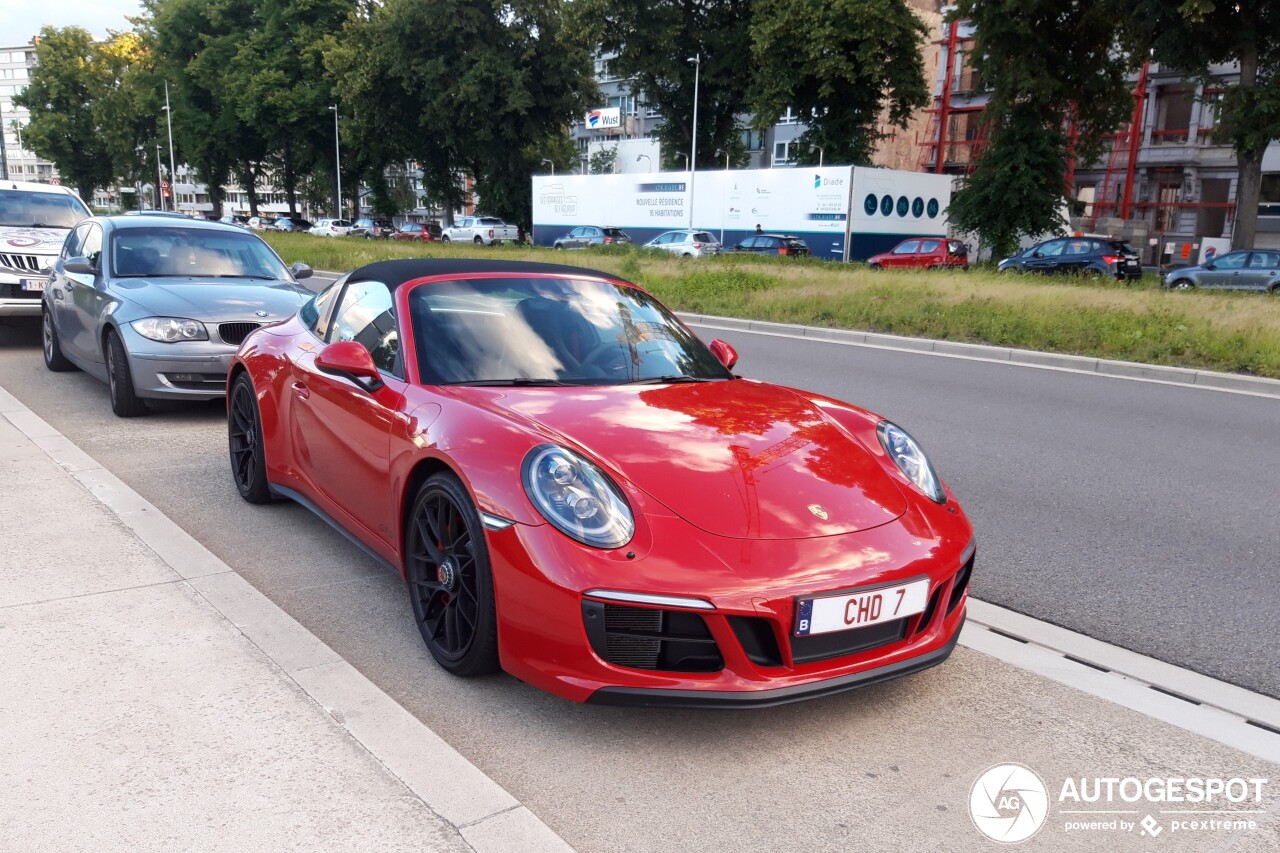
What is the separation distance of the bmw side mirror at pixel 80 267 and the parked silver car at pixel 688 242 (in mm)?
28229

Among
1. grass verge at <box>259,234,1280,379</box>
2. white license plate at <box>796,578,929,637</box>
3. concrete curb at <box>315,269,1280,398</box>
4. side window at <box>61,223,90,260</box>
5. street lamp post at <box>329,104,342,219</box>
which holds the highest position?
street lamp post at <box>329,104,342,219</box>

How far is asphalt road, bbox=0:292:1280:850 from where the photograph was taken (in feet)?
9.16

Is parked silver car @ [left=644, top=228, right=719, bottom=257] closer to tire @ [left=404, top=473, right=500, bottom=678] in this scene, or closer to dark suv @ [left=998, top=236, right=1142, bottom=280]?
dark suv @ [left=998, top=236, right=1142, bottom=280]

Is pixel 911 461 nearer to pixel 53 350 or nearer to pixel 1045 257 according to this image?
pixel 53 350

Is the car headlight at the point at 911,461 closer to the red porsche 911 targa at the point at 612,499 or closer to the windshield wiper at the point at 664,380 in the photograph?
the red porsche 911 targa at the point at 612,499

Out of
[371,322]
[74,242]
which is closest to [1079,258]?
[74,242]

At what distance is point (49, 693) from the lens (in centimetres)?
323

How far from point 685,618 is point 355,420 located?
187cm

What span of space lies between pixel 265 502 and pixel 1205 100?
31.4 m

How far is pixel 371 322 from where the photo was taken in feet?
14.7

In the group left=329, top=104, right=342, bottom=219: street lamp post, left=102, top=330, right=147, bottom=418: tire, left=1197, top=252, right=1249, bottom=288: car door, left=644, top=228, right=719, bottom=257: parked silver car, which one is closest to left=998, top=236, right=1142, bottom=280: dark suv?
left=1197, top=252, right=1249, bottom=288: car door

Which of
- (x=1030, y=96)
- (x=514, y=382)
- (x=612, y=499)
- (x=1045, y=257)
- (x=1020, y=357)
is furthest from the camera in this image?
(x=1030, y=96)

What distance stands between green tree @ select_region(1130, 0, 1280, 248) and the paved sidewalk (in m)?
29.7

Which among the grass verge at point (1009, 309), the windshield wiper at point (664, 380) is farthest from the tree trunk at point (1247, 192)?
the windshield wiper at point (664, 380)
